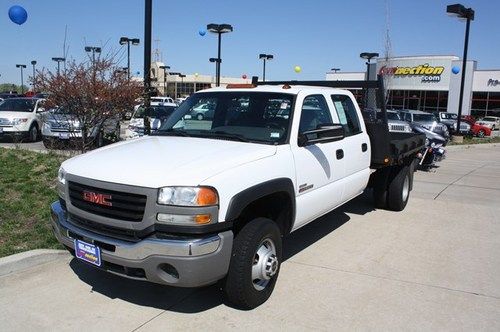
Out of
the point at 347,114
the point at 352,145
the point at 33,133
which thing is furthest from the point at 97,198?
the point at 33,133

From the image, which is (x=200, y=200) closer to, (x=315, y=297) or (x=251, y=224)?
(x=251, y=224)

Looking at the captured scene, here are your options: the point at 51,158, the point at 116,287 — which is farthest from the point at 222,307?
the point at 51,158

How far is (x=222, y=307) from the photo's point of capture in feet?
13.5

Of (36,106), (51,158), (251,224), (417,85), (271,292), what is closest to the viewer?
(251,224)

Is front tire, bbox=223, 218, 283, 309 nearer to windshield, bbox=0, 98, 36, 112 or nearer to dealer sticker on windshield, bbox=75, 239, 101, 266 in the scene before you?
dealer sticker on windshield, bbox=75, 239, 101, 266

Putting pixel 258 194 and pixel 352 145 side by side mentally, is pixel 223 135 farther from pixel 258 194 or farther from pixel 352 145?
pixel 352 145

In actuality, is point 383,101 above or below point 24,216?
above

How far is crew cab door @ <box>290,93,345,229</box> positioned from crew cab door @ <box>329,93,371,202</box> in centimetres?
20

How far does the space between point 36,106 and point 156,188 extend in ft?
50.7

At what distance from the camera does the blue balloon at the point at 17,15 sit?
53.1ft

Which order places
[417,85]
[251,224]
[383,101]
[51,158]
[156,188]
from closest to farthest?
[156,188]
[251,224]
[383,101]
[51,158]
[417,85]

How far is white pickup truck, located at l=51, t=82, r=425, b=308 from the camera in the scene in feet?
11.6

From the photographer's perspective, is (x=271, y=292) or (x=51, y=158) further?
(x=51, y=158)

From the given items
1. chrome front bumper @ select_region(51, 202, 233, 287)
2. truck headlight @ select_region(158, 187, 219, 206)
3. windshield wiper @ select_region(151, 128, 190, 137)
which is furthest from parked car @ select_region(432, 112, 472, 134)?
truck headlight @ select_region(158, 187, 219, 206)
